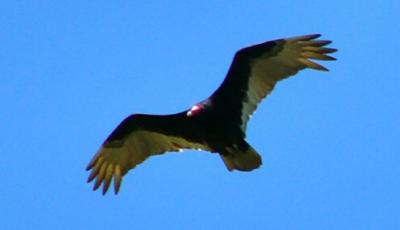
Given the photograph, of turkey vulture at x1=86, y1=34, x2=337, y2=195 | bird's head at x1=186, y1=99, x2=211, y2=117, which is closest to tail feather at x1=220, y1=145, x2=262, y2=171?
turkey vulture at x1=86, y1=34, x2=337, y2=195

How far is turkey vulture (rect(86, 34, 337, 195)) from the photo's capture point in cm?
1342

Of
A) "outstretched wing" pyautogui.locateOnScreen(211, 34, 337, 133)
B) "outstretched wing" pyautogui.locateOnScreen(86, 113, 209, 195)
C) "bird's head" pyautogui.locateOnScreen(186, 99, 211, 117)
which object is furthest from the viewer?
"outstretched wing" pyautogui.locateOnScreen(86, 113, 209, 195)

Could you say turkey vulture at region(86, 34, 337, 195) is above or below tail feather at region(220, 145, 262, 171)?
above

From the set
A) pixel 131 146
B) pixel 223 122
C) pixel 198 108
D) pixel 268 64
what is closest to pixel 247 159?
pixel 223 122

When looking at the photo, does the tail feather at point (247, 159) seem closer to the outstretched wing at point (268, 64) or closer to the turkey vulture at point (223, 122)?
the turkey vulture at point (223, 122)

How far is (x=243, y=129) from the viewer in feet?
44.2

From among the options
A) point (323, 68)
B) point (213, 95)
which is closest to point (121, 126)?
point (213, 95)

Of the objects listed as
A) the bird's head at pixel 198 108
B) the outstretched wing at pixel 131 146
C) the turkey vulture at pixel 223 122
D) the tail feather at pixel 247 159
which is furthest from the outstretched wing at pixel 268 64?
the outstretched wing at pixel 131 146

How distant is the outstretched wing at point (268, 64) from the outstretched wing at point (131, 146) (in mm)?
788

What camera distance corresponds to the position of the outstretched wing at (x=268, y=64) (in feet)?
44.9

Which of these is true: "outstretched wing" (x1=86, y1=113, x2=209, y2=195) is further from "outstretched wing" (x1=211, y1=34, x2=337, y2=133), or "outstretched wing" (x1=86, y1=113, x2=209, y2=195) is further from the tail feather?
"outstretched wing" (x1=211, y1=34, x2=337, y2=133)

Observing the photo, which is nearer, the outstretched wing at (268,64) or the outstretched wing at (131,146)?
the outstretched wing at (268,64)

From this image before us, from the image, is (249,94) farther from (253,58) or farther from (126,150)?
(126,150)

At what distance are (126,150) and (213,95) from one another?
1341mm
